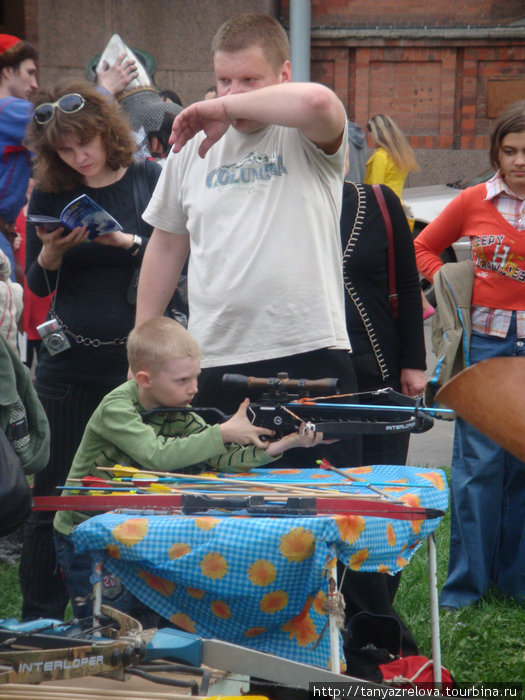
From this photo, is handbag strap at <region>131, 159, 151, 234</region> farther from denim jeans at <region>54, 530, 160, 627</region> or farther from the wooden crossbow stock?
the wooden crossbow stock

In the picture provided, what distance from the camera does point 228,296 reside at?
126 inches

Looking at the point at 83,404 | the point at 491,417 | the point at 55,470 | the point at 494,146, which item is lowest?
the point at 55,470

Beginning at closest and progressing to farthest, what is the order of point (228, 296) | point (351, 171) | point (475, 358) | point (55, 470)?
point (228, 296), point (55, 470), point (475, 358), point (351, 171)

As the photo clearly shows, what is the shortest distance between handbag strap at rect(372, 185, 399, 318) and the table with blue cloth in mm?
1315

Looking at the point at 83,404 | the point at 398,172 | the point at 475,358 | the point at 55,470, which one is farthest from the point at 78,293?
the point at 398,172

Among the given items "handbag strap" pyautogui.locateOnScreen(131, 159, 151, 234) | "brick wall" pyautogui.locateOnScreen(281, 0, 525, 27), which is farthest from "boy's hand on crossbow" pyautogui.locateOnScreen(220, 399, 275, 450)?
"brick wall" pyautogui.locateOnScreen(281, 0, 525, 27)

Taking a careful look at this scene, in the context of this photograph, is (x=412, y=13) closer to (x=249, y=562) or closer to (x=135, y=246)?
(x=135, y=246)

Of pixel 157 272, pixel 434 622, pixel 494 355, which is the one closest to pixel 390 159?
pixel 494 355

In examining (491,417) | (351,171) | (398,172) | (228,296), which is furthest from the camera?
(398,172)

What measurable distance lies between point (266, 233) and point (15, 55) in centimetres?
297

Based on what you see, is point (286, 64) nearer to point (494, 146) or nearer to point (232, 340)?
point (232, 340)

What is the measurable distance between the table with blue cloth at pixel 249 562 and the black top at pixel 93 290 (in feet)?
4.06

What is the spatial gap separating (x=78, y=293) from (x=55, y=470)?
0.66 m

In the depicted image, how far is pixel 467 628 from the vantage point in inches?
156
